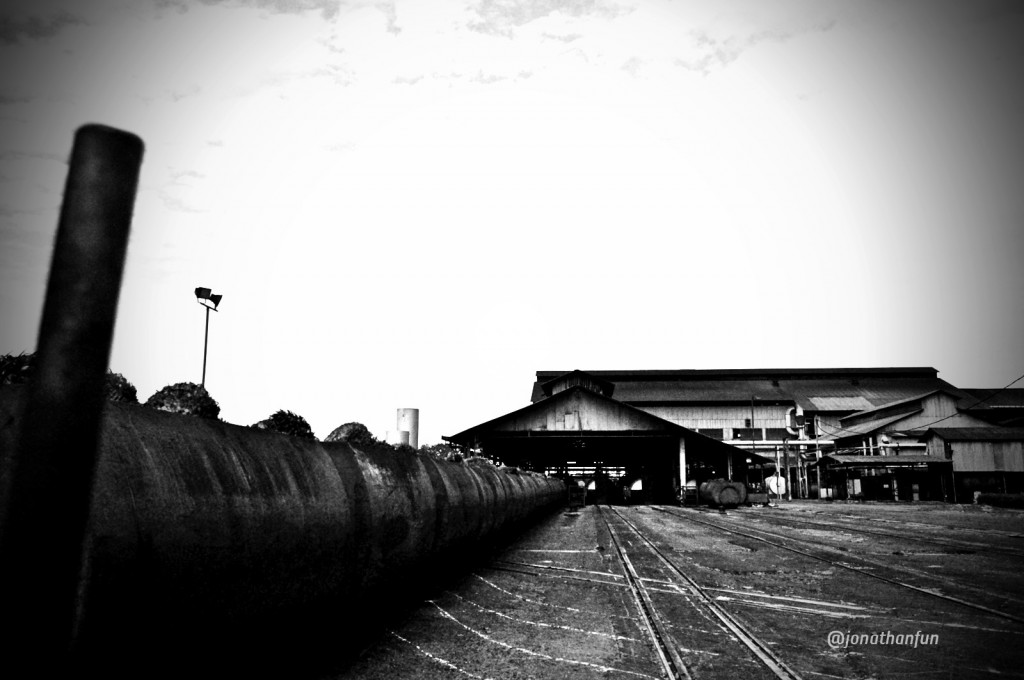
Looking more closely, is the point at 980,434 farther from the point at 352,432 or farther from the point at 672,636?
the point at 352,432

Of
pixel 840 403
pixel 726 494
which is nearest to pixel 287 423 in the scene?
pixel 726 494

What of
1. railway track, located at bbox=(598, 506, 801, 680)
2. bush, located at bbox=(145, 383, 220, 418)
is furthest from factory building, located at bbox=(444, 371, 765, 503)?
bush, located at bbox=(145, 383, 220, 418)

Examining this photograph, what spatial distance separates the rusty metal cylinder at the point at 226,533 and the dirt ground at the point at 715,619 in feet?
1.67

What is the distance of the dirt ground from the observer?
11.2ft

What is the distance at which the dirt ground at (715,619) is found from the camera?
3.42 metres

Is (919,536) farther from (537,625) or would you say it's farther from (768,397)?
(768,397)

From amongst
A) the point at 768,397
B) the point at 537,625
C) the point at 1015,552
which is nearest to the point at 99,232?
the point at 537,625

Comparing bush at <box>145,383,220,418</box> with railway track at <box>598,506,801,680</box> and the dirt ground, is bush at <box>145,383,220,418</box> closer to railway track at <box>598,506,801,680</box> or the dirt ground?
the dirt ground

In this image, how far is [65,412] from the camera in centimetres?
119

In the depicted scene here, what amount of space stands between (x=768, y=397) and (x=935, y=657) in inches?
2243

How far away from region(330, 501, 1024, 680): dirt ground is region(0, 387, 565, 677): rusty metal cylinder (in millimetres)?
510

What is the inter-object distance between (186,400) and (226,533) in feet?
4.34

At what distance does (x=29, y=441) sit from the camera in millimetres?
1134

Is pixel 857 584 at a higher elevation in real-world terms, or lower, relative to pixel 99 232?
lower
